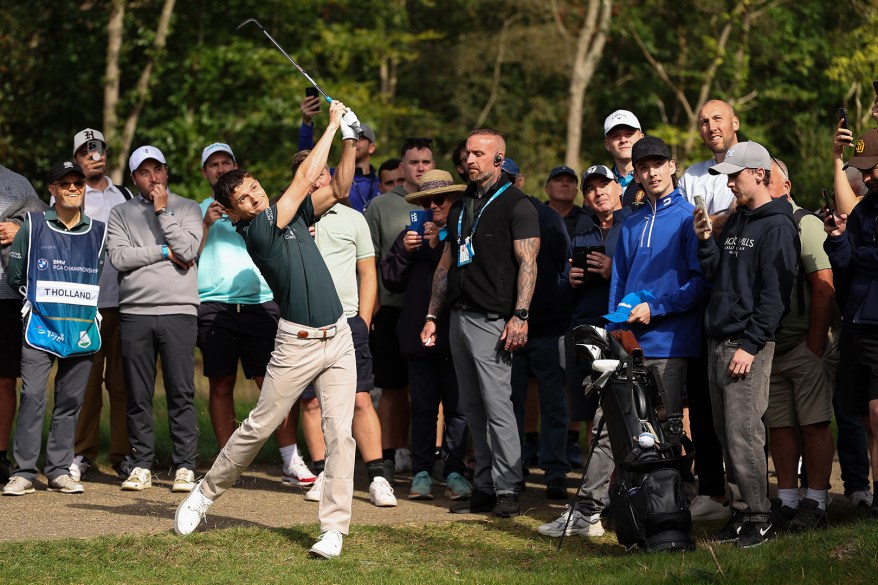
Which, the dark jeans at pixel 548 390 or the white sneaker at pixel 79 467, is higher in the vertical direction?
the dark jeans at pixel 548 390

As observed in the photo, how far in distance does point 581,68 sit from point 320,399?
24311 millimetres

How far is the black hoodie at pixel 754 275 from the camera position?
23.6 feet

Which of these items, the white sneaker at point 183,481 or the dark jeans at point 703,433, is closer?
the dark jeans at point 703,433

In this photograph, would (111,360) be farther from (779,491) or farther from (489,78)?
(489,78)

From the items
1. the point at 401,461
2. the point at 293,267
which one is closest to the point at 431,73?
the point at 401,461

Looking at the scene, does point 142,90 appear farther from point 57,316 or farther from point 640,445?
point 640,445

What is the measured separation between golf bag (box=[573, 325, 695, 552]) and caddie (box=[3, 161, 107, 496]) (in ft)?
12.8

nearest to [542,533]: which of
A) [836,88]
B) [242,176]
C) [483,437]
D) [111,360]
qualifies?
[483,437]

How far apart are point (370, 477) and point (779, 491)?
2.92 meters

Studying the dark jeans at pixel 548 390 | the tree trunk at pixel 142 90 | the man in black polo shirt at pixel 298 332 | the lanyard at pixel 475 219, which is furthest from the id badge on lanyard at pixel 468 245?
the tree trunk at pixel 142 90

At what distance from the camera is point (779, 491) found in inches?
306

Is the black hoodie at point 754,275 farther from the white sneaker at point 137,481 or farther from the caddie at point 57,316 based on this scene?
the caddie at point 57,316

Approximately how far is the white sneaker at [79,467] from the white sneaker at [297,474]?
5.14 ft

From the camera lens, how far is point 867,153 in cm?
725
